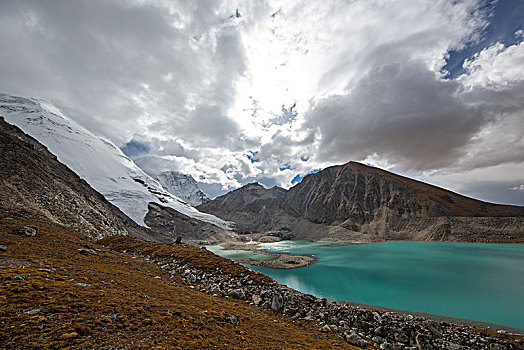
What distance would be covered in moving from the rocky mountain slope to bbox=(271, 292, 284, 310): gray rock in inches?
4398

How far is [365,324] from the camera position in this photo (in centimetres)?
1180

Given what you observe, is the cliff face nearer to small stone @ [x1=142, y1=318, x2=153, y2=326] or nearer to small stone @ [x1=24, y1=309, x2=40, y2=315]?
small stone @ [x1=24, y1=309, x2=40, y2=315]

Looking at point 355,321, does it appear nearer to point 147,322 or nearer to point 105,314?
point 147,322

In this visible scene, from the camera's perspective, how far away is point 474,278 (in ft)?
122

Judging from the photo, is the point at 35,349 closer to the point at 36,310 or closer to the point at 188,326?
the point at 36,310

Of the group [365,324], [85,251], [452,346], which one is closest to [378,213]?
[452,346]

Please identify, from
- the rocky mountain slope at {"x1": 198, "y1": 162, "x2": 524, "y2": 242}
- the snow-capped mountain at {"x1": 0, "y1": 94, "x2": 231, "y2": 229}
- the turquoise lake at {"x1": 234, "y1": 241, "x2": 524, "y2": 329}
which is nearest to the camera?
the turquoise lake at {"x1": 234, "y1": 241, "x2": 524, "y2": 329}

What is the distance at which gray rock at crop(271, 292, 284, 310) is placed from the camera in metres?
12.5

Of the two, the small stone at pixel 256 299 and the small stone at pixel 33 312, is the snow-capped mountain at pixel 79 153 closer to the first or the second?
the small stone at pixel 256 299

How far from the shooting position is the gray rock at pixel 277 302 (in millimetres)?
12503

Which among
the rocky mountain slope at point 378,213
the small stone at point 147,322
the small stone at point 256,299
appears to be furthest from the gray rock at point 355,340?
the rocky mountain slope at point 378,213

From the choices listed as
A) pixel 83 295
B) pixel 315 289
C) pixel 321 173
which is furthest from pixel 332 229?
pixel 83 295

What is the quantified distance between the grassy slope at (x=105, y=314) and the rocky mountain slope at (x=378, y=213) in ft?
382

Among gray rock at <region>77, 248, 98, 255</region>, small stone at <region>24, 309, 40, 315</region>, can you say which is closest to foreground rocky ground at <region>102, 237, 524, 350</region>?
gray rock at <region>77, 248, 98, 255</region>
